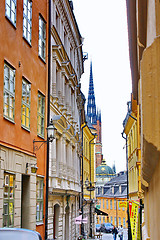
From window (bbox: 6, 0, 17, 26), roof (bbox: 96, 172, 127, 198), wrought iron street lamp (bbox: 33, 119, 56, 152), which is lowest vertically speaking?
roof (bbox: 96, 172, 127, 198)

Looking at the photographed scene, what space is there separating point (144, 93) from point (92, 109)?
153m

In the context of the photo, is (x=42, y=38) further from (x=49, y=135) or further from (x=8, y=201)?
(x=8, y=201)

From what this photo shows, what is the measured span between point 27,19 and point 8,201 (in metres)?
5.91

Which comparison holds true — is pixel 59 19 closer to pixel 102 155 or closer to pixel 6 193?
pixel 6 193

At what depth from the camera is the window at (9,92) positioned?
411 inches

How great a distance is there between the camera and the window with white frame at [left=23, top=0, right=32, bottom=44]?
12.5m

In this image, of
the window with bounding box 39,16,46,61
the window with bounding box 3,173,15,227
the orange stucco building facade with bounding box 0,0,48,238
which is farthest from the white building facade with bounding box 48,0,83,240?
the window with bounding box 3,173,15,227

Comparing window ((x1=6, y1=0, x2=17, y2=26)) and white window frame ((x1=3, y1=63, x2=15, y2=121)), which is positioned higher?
window ((x1=6, y1=0, x2=17, y2=26))

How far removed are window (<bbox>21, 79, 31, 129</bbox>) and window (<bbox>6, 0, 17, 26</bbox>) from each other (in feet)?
6.42

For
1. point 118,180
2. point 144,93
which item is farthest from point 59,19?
point 118,180

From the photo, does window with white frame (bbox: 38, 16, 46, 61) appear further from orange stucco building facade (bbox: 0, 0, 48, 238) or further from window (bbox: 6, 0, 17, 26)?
window (bbox: 6, 0, 17, 26)

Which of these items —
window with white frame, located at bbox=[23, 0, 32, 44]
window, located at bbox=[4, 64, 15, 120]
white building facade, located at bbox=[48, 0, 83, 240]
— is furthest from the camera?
white building facade, located at bbox=[48, 0, 83, 240]

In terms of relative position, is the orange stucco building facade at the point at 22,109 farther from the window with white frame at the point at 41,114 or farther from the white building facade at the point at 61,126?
the white building facade at the point at 61,126

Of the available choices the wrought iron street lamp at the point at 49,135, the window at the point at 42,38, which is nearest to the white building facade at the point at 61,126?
the window at the point at 42,38
